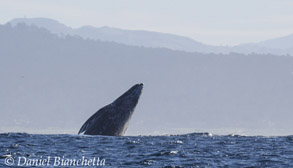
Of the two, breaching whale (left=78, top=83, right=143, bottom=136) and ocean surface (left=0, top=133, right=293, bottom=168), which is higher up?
breaching whale (left=78, top=83, right=143, bottom=136)

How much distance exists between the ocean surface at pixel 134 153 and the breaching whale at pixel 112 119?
18.4 inches

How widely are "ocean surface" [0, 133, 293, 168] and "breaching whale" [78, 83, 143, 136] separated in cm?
47

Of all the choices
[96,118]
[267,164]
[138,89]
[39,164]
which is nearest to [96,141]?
[96,118]

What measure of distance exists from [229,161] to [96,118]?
9.08 metres

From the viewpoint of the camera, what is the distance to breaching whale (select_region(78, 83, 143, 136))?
34.2 m

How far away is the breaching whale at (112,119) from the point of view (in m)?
34.2

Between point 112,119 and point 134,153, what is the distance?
15.8 feet

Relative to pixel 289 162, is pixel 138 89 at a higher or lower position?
higher

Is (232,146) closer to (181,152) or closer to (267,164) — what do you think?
(181,152)

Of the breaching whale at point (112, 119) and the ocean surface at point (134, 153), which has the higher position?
the breaching whale at point (112, 119)

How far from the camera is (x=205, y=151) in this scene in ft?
103

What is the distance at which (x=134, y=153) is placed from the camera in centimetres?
2966

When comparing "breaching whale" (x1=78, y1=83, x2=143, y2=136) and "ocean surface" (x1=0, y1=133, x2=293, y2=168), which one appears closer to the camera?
"ocean surface" (x1=0, y1=133, x2=293, y2=168)

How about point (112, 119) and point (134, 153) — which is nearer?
point (134, 153)
